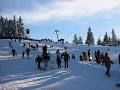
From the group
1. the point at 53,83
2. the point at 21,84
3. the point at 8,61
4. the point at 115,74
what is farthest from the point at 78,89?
the point at 8,61

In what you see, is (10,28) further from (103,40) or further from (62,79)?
(62,79)

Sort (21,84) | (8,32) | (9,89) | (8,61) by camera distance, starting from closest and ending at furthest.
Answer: (9,89)
(21,84)
(8,61)
(8,32)

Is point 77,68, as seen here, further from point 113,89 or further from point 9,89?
point 9,89

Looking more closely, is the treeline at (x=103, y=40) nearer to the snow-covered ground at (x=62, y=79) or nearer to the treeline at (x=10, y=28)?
the treeline at (x=10, y=28)

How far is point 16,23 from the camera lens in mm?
131125

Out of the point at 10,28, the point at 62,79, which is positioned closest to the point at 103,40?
the point at 10,28

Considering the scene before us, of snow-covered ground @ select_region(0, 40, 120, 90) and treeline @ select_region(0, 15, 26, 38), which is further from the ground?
treeline @ select_region(0, 15, 26, 38)

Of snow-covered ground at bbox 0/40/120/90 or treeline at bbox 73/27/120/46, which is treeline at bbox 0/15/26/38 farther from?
snow-covered ground at bbox 0/40/120/90

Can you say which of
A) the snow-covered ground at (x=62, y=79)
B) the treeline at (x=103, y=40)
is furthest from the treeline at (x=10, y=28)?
the snow-covered ground at (x=62, y=79)

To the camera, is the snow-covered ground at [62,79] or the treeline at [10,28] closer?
the snow-covered ground at [62,79]

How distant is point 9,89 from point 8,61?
76.5ft

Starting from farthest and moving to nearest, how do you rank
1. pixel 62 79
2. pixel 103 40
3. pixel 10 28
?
1. pixel 103 40
2. pixel 10 28
3. pixel 62 79

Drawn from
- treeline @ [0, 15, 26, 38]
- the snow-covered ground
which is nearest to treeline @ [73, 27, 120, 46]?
treeline @ [0, 15, 26, 38]

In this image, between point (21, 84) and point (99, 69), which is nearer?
point (21, 84)
